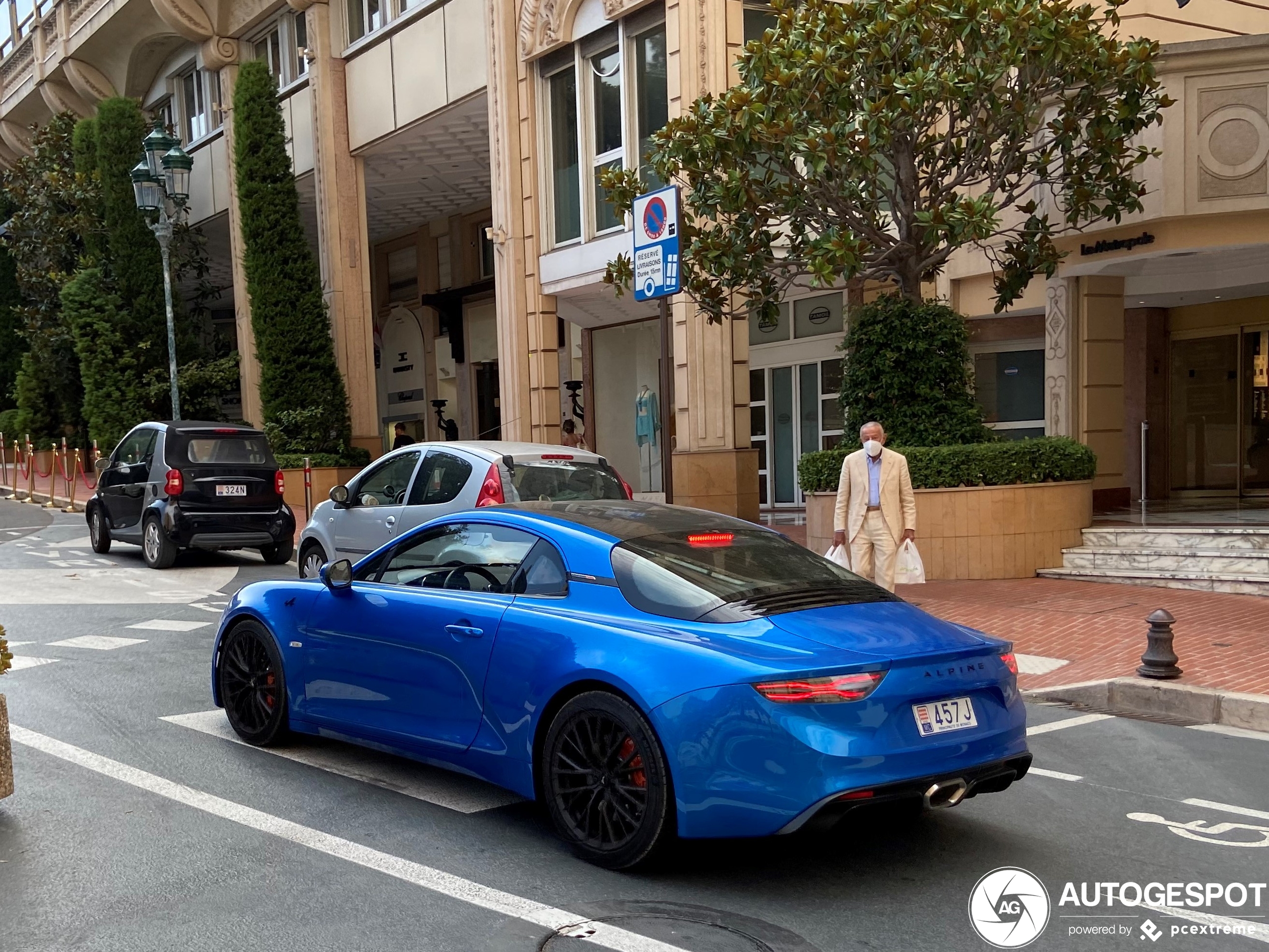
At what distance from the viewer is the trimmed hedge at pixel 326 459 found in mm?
23969

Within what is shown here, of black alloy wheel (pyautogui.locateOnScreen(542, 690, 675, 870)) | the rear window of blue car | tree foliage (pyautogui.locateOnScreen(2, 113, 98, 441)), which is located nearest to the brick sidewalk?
the rear window of blue car

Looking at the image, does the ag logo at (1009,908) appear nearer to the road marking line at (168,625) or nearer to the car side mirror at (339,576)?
the car side mirror at (339,576)

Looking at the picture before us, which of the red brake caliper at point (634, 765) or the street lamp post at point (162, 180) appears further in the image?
the street lamp post at point (162, 180)

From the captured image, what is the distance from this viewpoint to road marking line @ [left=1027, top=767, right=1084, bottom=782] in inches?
241

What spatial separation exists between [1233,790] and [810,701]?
2.89m

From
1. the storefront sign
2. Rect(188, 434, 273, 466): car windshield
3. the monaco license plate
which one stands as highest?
the storefront sign

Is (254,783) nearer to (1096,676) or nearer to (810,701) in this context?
(810,701)

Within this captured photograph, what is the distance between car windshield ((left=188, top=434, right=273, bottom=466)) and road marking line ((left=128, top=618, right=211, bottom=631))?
13.9ft

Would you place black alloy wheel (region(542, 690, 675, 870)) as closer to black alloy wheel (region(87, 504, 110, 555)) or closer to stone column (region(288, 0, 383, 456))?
black alloy wheel (region(87, 504, 110, 555))

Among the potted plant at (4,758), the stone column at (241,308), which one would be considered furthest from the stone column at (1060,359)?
the stone column at (241,308)

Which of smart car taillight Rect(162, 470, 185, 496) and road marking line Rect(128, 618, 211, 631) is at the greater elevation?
smart car taillight Rect(162, 470, 185, 496)

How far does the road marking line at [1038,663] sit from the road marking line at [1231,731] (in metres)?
1.31

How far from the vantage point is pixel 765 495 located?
70.4ft

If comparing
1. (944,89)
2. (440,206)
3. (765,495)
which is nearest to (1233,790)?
(944,89)
